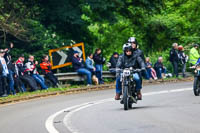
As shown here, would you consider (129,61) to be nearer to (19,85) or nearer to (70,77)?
(19,85)

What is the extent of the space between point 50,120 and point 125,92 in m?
2.37

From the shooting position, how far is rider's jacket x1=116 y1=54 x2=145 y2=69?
16158 millimetres

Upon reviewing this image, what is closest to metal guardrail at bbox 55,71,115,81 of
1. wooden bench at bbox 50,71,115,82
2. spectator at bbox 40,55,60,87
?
wooden bench at bbox 50,71,115,82

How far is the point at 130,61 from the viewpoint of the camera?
1623 centimetres

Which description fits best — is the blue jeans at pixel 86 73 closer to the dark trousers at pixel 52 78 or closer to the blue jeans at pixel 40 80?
the dark trousers at pixel 52 78

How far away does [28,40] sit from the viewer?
91.8 ft

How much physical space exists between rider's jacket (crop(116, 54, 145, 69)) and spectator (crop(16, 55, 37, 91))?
9027 millimetres

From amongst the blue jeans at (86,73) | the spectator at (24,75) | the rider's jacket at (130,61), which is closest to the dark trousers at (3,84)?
the spectator at (24,75)

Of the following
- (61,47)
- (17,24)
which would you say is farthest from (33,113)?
(61,47)

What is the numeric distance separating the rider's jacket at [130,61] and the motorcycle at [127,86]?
31 cm

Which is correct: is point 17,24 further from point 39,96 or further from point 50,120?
point 50,120

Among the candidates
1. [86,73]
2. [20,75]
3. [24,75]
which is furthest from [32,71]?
[86,73]

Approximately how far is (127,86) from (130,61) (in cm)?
93

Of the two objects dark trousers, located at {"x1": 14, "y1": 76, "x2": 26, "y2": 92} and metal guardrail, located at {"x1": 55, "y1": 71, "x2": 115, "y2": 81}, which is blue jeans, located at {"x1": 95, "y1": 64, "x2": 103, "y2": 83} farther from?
dark trousers, located at {"x1": 14, "y1": 76, "x2": 26, "y2": 92}
